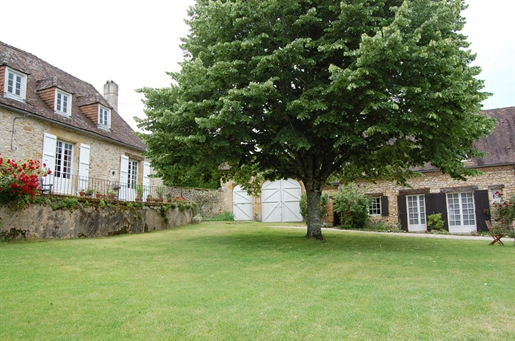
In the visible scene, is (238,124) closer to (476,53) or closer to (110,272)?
(110,272)

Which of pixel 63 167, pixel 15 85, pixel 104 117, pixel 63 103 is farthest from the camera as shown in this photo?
pixel 104 117

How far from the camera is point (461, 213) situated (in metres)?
16.3

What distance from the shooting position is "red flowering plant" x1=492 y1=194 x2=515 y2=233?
1473 centimetres

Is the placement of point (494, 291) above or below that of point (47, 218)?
below

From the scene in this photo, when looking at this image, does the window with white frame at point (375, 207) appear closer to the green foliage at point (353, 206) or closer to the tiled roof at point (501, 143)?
the green foliage at point (353, 206)

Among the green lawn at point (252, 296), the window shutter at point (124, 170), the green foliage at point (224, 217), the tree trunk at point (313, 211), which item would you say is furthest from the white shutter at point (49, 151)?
the green foliage at point (224, 217)

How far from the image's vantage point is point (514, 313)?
3.79 meters

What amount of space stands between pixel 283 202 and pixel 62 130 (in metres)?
12.7

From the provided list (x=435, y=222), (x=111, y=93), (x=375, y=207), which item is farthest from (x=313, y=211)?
(x=111, y=93)

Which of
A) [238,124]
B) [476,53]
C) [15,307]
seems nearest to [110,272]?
[15,307]

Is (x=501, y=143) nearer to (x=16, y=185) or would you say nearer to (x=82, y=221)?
(x=82, y=221)

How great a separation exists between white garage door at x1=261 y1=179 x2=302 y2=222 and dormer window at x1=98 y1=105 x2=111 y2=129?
9990 millimetres

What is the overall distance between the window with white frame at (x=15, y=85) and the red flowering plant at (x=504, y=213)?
1885 cm

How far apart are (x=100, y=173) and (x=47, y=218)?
6005 millimetres
